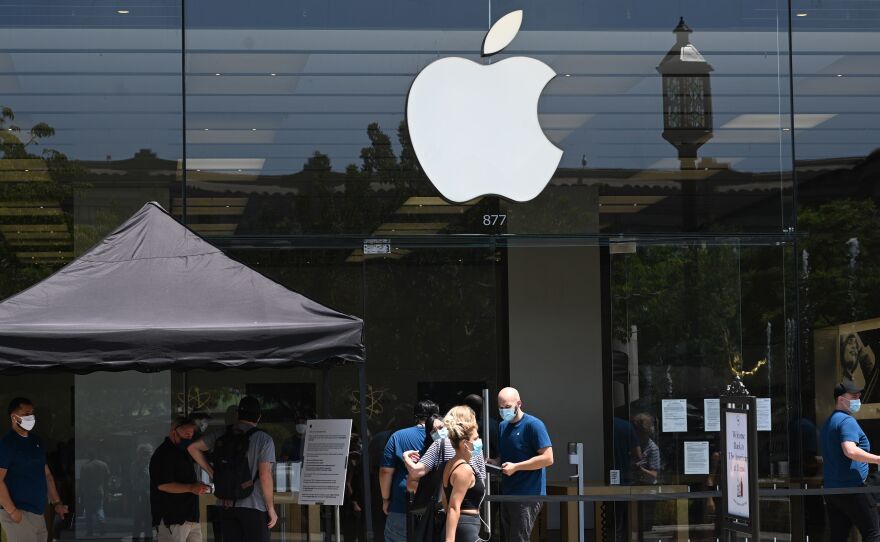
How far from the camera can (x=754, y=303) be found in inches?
545

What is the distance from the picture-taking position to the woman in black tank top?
8.99 metres

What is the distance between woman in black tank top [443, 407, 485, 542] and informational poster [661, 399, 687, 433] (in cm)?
474

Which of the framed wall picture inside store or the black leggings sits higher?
the framed wall picture inside store

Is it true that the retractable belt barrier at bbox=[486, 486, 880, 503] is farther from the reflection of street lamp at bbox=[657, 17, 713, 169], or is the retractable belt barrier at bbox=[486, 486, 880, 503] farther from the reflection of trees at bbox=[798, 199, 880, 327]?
the reflection of street lamp at bbox=[657, 17, 713, 169]

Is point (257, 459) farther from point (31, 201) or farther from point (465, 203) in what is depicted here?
point (31, 201)

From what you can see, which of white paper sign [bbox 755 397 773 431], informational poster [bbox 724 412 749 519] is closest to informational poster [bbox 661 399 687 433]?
white paper sign [bbox 755 397 773 431]

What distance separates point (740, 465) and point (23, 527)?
19.8 ft

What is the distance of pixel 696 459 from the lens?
1341 cm

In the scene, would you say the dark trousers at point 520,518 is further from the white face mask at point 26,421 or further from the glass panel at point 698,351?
the white face mask at point 26,421

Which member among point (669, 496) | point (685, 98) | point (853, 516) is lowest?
point (853, 516)

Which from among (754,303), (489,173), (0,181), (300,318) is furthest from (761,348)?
(0,181)

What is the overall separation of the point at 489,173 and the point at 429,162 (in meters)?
0.61

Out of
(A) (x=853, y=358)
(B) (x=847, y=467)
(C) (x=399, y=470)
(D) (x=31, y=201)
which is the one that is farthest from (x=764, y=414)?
(D) (x=31, y=201)

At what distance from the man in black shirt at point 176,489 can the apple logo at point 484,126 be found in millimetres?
3803
